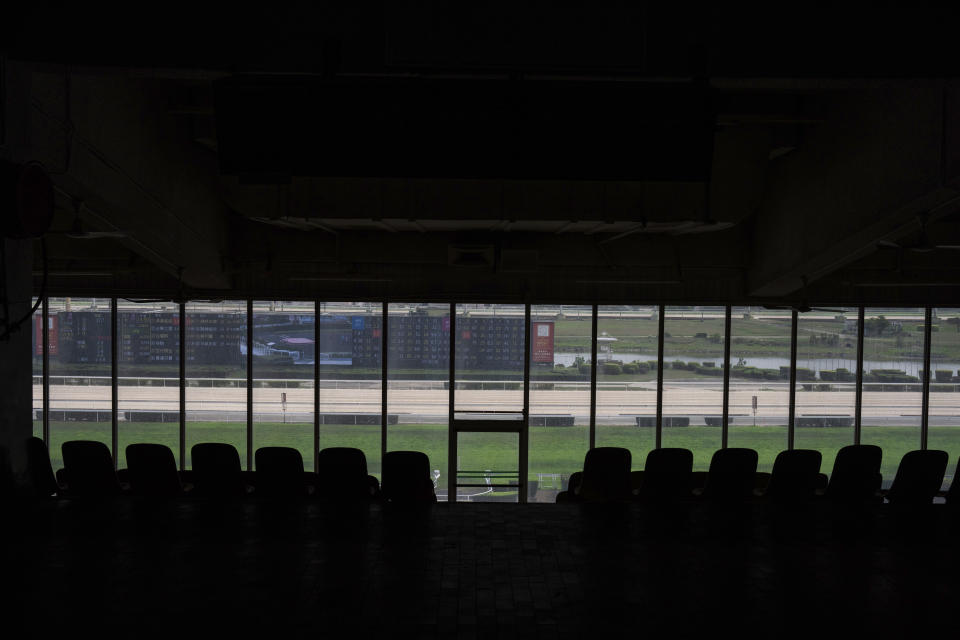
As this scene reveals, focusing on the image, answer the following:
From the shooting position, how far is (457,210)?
870 centimetres

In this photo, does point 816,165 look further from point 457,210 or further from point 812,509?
point 812,509

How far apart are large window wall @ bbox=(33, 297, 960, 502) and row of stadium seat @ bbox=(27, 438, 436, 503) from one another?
5.06 meters

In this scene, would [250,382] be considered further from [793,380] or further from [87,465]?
[793,380]

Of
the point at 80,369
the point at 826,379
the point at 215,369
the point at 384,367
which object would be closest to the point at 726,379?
the point at 826,379

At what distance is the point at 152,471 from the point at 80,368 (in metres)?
6.25

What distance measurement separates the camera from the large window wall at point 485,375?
11156 mm

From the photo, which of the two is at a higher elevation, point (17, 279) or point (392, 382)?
point (17, 279)

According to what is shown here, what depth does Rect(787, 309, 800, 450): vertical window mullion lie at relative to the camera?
36.7 ft

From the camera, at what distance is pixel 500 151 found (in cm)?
395

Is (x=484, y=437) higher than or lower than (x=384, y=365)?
lower

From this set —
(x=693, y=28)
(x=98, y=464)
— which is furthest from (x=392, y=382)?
(x=693, y=28)

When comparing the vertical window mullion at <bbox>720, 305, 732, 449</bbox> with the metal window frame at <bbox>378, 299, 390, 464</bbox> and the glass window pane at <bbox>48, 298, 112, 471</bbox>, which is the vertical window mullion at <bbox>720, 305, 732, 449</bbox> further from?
the glass window pane at <bbox>48, 298, 112, 471</bbox>

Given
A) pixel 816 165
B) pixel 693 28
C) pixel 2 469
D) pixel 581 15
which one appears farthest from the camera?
pixel 816 165

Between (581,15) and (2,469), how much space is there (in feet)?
13.5
